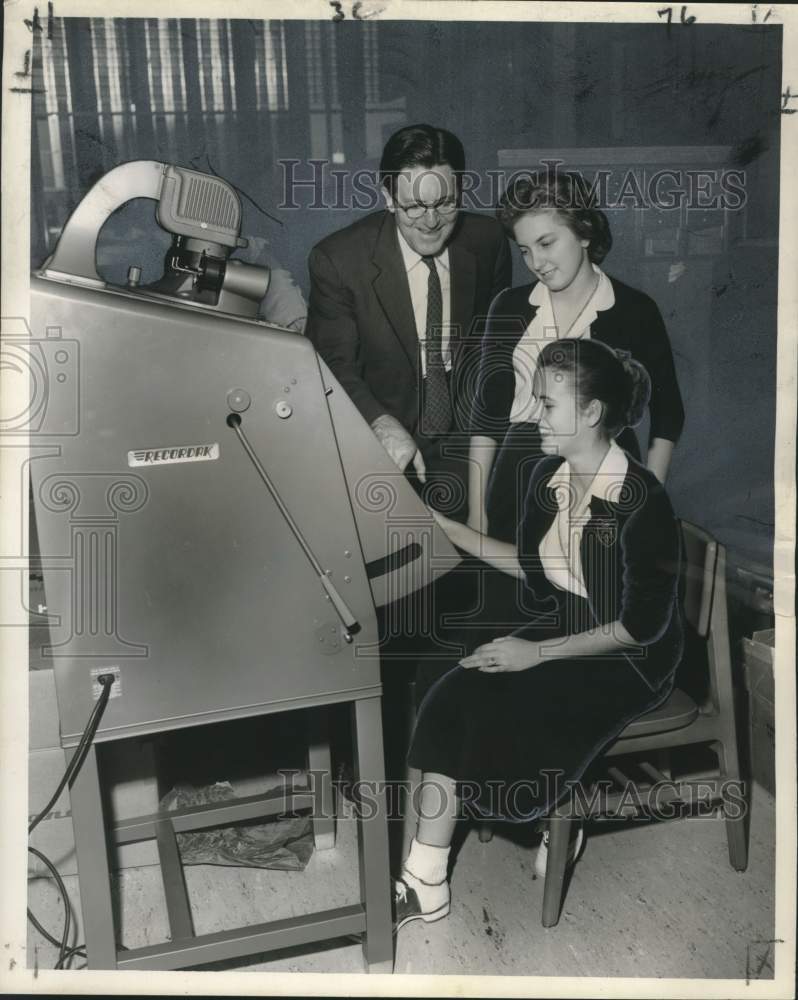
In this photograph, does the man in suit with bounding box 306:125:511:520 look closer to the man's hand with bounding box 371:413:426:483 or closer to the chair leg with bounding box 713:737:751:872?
the man's hand with bounding box 371:413:426:483

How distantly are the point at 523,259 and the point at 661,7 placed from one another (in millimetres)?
517

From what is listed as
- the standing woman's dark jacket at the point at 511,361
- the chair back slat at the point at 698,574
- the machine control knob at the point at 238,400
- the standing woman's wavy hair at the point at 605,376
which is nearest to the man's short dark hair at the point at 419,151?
the standing woman's dark jacket at the point at 511,361

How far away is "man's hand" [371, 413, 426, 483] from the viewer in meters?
1.97

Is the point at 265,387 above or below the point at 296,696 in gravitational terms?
above

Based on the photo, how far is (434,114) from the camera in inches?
72.4

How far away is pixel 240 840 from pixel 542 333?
133cm

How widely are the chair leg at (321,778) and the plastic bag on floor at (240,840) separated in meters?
0.04

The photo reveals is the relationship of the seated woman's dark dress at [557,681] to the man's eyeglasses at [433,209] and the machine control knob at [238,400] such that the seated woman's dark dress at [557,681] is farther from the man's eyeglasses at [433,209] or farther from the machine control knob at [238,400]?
the machine control knob at [238,400]

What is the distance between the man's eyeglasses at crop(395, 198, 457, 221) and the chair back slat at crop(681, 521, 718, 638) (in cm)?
79

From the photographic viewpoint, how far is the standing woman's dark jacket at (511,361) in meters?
1.96

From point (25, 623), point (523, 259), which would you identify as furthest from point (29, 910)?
point (523, 259)

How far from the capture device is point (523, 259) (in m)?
1.95

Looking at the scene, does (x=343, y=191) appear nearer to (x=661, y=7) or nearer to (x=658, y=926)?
(x=661, y=7)

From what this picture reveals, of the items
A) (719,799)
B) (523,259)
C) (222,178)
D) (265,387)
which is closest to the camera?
(265,387)
